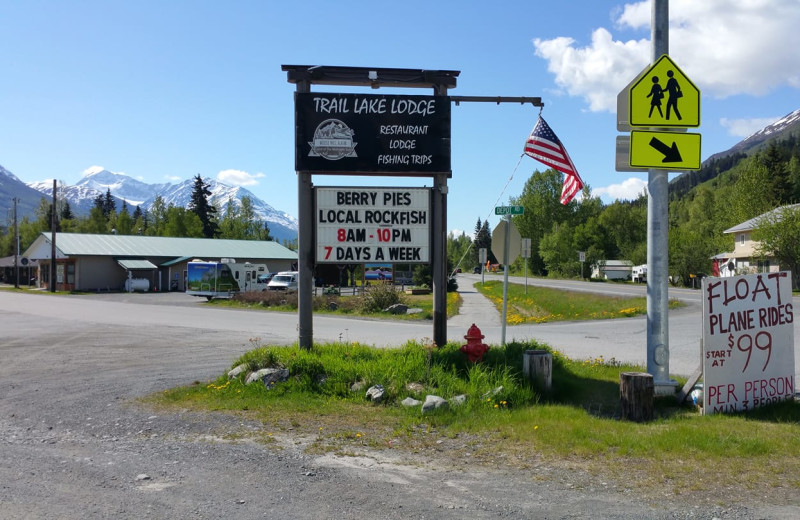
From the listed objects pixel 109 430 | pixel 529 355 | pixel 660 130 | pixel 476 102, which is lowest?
pixel 109 430

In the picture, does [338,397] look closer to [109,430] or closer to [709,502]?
[109,430]

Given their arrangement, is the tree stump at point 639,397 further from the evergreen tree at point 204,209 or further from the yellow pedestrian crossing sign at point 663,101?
the evergreen tree at point 204,209

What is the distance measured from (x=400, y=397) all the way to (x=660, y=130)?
15.5ft

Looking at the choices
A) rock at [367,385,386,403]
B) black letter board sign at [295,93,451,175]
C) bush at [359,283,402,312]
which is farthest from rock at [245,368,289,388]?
bush at [359,283,402,312]

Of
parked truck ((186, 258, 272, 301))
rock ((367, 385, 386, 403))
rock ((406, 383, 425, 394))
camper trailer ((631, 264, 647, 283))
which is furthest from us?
camper trailer ((631, 264, 647, 283))

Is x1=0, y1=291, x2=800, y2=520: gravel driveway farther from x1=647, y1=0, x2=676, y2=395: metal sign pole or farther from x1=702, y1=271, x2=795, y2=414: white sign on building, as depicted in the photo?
x1=647, y1=0, x2=676, y2=395: metal sign pole

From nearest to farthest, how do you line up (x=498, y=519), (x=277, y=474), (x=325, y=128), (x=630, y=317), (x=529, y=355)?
1. (x=498, y=519)
2. (x=277, y=474)
3. (x=529, y=355)
4. (x=325, y=128)
5. (x=630, y=317)

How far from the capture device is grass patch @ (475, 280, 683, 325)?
24609 mm

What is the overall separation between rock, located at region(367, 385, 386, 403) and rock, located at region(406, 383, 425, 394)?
348mm

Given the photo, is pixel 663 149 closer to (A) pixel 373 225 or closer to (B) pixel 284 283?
(A) pixel 373 225

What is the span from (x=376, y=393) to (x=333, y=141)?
4254 mm

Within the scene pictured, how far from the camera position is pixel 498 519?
14.9ft

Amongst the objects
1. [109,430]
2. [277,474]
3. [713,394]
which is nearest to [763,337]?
[713,394]

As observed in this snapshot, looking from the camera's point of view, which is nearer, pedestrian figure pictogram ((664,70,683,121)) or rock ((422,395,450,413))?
rock ((422,395,450,413))
